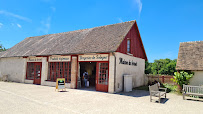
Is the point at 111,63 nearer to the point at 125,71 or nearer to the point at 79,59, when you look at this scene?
the point at 125,71

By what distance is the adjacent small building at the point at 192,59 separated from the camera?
1111 cm

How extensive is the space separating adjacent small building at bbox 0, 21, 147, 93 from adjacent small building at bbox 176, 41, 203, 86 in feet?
13.9

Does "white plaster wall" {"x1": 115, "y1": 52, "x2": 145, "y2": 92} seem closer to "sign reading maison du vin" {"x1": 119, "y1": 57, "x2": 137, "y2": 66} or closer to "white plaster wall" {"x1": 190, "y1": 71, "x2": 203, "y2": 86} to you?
"sign reading maison du vin" {"x1": 119, "y1": 57, "x2": 137, "y2": 66}

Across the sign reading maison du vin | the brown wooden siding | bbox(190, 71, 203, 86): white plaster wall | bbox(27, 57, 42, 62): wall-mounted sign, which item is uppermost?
the brown wooden siding

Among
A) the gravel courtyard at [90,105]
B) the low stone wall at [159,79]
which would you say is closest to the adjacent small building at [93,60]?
the low stone wall at [159,79]

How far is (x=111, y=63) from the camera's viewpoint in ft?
37.5

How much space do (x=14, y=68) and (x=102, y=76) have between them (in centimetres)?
1242

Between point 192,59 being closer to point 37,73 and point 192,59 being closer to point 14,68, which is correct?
point 37,73

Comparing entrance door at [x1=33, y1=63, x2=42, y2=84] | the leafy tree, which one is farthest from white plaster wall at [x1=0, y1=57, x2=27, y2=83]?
the leafy tree

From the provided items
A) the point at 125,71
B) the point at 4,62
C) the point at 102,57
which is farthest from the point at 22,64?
the point at 125,71

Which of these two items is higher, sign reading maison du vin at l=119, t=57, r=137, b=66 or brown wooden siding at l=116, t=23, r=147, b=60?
brown wooden siding at l=116, t=23, r=147, b=60

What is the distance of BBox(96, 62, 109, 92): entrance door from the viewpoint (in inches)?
464

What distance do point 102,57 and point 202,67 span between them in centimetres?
732

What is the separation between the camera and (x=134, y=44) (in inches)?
596
